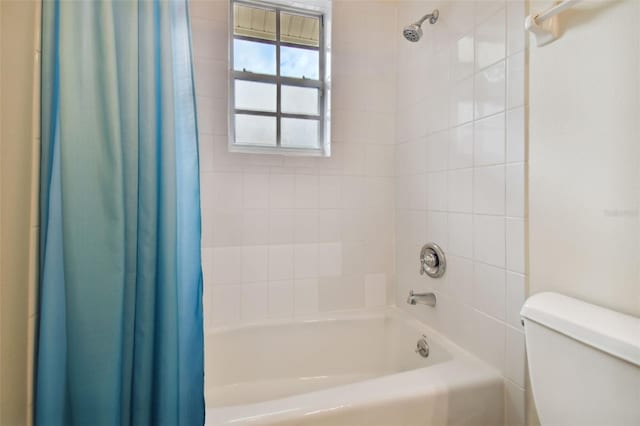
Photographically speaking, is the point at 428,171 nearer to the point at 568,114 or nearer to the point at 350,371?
the point at 568,114

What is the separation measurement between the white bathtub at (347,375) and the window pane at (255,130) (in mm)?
975

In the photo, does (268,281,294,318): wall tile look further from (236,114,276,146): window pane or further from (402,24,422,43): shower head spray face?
(402,24,422,43): shower head spray face

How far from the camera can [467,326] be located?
1.26 meters

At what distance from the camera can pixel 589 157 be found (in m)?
0.80

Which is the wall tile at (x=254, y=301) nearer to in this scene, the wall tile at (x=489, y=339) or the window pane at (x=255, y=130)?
the window pane at (x=255, y=130)

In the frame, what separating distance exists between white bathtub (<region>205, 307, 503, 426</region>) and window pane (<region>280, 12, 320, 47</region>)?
1.55 meters

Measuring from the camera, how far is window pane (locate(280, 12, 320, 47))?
1755mm

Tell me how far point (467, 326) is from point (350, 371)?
0.71 m

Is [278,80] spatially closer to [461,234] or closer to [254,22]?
[254,22]

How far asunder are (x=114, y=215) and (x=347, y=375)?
143 cm

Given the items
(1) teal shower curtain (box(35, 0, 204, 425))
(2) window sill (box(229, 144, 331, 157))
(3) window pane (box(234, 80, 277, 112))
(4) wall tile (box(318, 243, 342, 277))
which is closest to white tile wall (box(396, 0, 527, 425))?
(4) wall tile (box(318, 243, 342, 277))

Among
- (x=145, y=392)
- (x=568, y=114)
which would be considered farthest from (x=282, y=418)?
(x=568, y=114)

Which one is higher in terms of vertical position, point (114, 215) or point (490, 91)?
point (490, 91)

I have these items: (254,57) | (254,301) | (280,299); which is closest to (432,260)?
(280,299)
